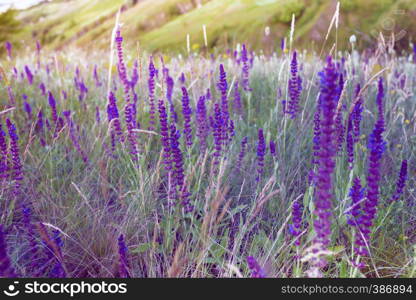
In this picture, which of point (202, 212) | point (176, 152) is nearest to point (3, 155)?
point (176, 152)

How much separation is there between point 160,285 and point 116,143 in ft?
4.42

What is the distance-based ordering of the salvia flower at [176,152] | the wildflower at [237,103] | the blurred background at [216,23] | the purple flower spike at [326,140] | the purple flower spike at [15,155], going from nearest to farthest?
the purple flower spike at [326,140] < the salvia flower at [176,152] < the purple flower spike at [15,155] < the wildflower at [237,103] < the blurred background at [216,23]

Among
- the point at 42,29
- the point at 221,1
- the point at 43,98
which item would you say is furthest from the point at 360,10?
the point at 43,98

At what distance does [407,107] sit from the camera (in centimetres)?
338

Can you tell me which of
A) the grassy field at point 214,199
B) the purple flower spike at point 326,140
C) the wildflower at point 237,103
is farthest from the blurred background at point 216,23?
the purple flower spike at point 326,140

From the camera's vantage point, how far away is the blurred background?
731 centimetres

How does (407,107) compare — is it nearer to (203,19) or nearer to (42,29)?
(203,19)

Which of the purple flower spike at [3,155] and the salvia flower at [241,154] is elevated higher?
the purple flower spike at [3,155]

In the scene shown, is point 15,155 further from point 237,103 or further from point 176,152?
point 237,103

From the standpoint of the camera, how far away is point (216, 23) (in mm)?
9195

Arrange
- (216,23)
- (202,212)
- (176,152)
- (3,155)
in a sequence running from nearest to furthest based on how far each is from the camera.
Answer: (176,152) → (3,155) → (202,212) → (216,23)

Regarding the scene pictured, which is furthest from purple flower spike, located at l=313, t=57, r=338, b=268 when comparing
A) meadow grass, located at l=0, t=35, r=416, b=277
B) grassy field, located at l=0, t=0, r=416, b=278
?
meadow grass, located at l=0, t=35, r=416, b=277

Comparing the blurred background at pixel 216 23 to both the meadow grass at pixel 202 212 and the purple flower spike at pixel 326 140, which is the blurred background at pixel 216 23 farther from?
the purple flower spike at pixel 326 140

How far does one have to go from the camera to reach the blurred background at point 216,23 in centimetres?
731
